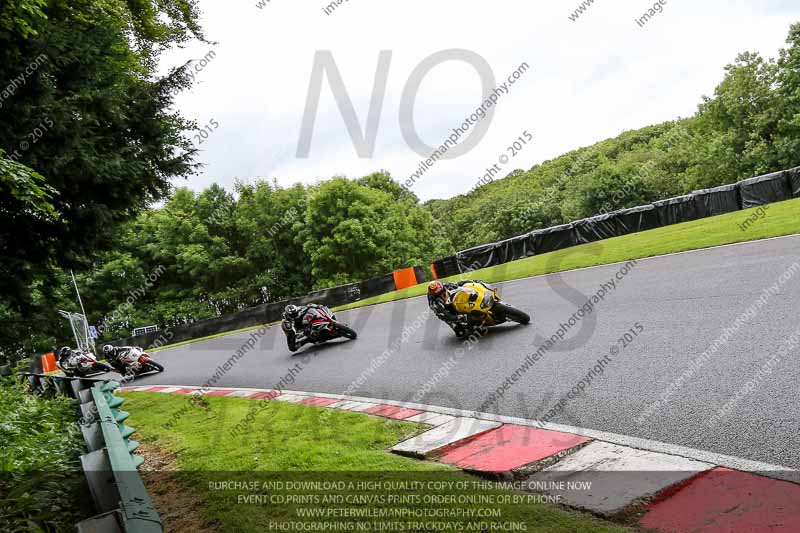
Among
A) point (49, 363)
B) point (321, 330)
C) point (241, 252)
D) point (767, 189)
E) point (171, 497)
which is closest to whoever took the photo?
point (171, 497)

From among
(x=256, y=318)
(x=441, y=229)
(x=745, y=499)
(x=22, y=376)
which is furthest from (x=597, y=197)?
(x=745, y=499)

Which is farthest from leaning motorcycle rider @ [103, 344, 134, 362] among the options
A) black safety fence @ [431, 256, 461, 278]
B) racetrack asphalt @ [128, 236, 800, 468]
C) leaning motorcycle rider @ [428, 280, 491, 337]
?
black safety fence @ [431, 256, 461, 278]

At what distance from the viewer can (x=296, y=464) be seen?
5117 mm

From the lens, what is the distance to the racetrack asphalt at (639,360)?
4.69 meters

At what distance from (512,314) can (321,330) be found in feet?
16.4

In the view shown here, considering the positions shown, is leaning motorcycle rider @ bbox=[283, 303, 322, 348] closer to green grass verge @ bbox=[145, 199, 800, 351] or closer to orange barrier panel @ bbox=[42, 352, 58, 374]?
green grass verge @ bbox=[145, 199, 800, 351]

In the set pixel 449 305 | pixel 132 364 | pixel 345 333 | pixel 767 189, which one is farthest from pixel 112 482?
pixel 767 189

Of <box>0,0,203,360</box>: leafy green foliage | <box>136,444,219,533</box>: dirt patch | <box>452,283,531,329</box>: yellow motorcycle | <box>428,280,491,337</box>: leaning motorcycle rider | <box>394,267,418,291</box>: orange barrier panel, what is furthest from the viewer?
<box>394,267,418,291</box>: orange barrier panel

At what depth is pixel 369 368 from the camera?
9.89m

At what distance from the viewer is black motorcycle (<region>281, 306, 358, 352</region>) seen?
43.4ft

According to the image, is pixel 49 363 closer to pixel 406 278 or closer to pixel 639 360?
pixel 406 278

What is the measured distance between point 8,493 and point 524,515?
12.0ft

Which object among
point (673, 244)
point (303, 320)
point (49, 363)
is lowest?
point (49, 363)

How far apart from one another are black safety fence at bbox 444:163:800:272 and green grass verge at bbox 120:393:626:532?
17.3 m
